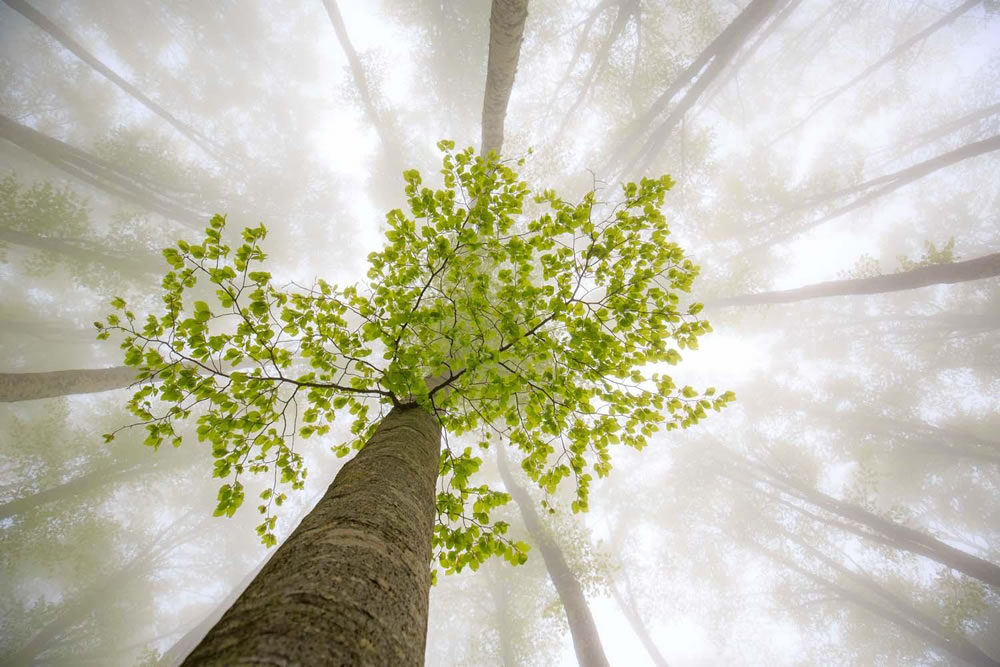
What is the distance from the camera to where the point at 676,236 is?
60.1ft

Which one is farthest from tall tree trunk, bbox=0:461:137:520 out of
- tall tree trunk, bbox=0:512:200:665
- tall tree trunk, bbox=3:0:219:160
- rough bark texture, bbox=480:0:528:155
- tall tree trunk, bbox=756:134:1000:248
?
tall tree trunk, bbox=756:134:1000:248

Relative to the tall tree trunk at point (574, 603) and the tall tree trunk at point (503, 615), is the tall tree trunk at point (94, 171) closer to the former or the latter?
the tall tree trunk at point (574, 603)

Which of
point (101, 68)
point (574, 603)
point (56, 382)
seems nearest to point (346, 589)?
point (56, 382)

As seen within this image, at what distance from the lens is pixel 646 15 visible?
14.2 m

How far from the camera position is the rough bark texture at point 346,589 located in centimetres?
88

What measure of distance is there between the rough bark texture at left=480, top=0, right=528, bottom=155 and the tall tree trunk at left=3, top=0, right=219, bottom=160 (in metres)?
17.6

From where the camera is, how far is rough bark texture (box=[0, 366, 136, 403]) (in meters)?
6.41

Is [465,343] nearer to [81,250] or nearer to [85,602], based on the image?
[81,250]

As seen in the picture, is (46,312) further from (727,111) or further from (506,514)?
(727,111)

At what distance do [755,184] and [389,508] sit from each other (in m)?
21.3

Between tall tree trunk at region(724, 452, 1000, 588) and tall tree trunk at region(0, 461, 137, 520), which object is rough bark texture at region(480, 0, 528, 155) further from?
tall tree trunk at region(0, 461, 137, 520)

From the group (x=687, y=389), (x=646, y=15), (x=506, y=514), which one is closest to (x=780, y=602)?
(x=506, y=514)

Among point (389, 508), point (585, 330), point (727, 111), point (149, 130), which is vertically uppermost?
point (727, 111)

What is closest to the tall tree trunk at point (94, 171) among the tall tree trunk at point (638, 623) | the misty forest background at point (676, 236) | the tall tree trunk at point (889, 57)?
the misty forest background at point (676, 236)
